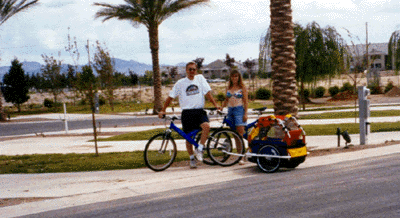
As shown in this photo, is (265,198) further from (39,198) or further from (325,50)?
(325,50)

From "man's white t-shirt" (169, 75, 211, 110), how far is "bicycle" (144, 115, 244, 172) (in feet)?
1.29

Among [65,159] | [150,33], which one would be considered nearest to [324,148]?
[65,159]

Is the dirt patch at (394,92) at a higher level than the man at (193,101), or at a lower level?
lower

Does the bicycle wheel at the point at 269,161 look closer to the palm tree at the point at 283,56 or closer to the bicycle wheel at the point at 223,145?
the bicycle wheel at the point at 223,145

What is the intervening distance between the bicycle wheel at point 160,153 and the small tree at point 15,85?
3264 cm

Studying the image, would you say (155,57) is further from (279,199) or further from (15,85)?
(279,199)

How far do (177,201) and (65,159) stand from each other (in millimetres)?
5162

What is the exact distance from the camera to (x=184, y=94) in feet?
27.0

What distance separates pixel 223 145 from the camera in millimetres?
8477

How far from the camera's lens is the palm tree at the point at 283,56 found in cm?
1109

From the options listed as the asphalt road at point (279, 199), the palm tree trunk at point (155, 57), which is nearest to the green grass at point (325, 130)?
the asphalt road at point (279, 199)

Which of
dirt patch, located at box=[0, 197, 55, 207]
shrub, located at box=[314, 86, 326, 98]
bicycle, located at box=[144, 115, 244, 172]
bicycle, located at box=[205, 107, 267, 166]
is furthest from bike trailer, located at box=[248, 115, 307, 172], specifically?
shrub, located at box=[314, 86, 326, 98]

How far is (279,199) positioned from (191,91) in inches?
115

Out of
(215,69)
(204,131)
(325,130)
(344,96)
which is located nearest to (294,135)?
(204,131)
